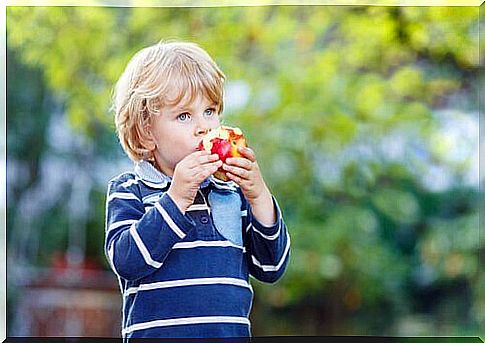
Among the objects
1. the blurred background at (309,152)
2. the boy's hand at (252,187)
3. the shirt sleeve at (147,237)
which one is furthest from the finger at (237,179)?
the blurred background at (309,152)

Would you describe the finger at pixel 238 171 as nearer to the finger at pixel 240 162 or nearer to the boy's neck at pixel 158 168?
the finger at pixel 240 162

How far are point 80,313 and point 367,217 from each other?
0.83 m

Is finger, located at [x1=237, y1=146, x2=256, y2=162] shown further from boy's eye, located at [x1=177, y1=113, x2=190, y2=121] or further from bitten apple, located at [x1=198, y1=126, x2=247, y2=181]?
boy's eye, located at [x1=177, y1=113, x2=190, y2=121]

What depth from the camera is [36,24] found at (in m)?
2.58

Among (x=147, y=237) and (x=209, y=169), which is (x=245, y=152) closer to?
(x=209, y=169)

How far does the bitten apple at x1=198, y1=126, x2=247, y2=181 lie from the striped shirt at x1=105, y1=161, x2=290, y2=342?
0.28ft

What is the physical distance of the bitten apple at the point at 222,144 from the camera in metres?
1.67

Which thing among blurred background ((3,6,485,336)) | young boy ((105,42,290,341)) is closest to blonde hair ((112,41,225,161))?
young boy ((105,42,290,341))

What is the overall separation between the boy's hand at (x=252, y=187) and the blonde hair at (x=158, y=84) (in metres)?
0.13

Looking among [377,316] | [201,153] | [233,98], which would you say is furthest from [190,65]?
[377,316]

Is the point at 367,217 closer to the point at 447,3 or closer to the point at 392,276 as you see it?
the point at 392,276

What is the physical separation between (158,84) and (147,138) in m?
0.10

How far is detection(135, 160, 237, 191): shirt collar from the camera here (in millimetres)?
1697

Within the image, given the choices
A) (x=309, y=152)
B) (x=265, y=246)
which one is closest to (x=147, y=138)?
(x=265, y=246)
